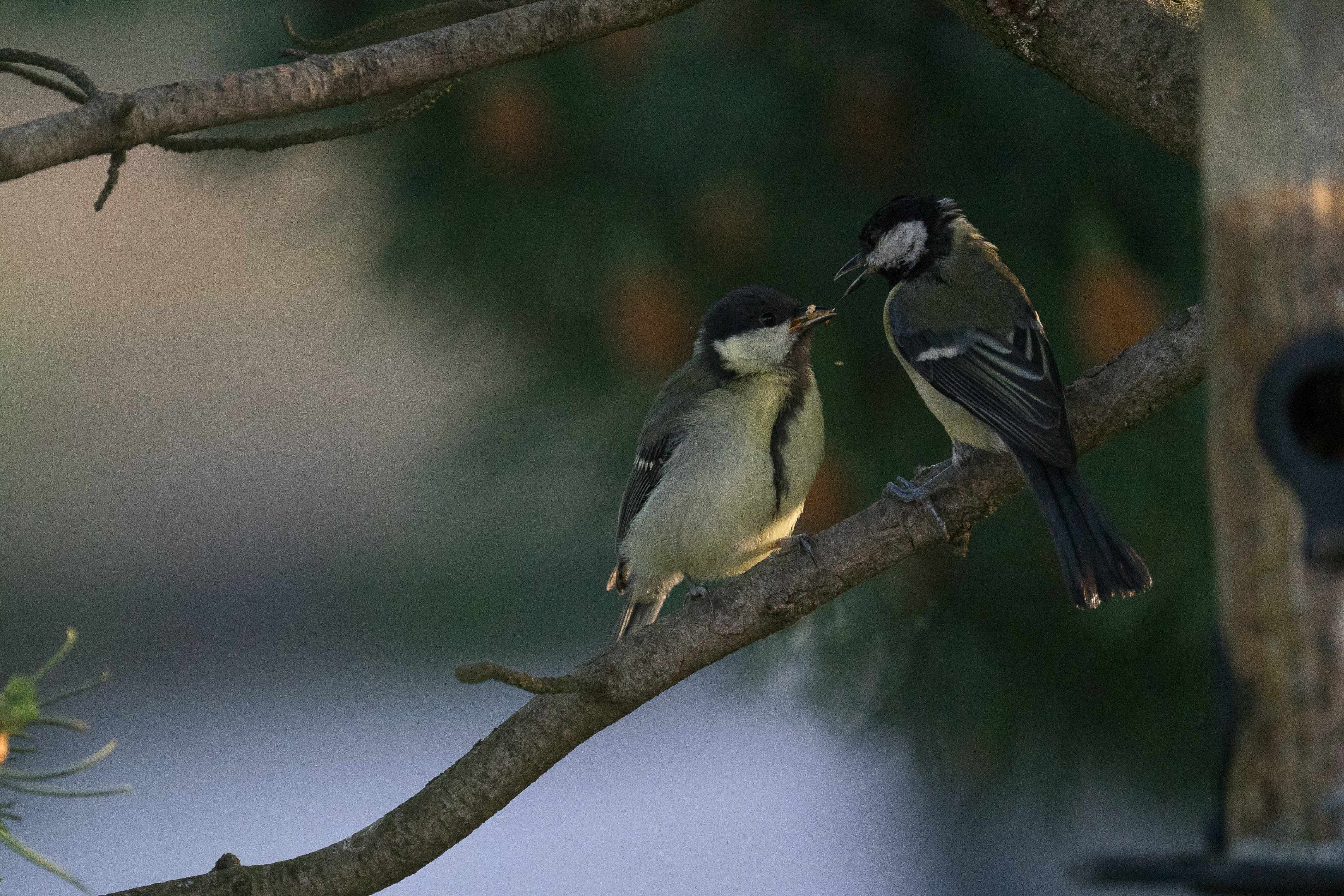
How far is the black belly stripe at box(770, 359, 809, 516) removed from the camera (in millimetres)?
1954

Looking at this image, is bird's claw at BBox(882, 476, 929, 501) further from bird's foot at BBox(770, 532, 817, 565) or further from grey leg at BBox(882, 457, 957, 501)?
bird's foot at BBox(770, 532, 817, 565)

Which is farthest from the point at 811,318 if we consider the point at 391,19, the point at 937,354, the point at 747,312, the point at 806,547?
the point at 391,19

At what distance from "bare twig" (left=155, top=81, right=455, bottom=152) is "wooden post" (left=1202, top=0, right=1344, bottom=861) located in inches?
26.7

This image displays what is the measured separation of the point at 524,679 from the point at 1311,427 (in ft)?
2.09

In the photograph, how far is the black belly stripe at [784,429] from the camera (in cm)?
195

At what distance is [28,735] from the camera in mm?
831

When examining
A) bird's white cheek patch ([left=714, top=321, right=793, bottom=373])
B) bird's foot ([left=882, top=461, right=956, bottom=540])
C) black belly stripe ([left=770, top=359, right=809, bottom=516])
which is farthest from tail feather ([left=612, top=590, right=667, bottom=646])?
bird's foot ([left=882, top=461, right=956, bottom=540])

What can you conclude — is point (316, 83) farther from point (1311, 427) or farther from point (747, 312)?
point (747, 312)

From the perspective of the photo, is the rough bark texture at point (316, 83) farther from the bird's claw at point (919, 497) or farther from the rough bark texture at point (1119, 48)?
the bird's claw at point (919, 497)

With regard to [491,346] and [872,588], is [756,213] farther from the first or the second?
[872,588]

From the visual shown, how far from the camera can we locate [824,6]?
1.77 metres

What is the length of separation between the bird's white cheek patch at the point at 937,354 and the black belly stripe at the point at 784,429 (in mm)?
220

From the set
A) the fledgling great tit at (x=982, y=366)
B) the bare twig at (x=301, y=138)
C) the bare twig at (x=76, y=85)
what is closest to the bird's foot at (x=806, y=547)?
the fledgling great tit at (x=982, y=366)

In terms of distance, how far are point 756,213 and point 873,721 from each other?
69 centimetres
